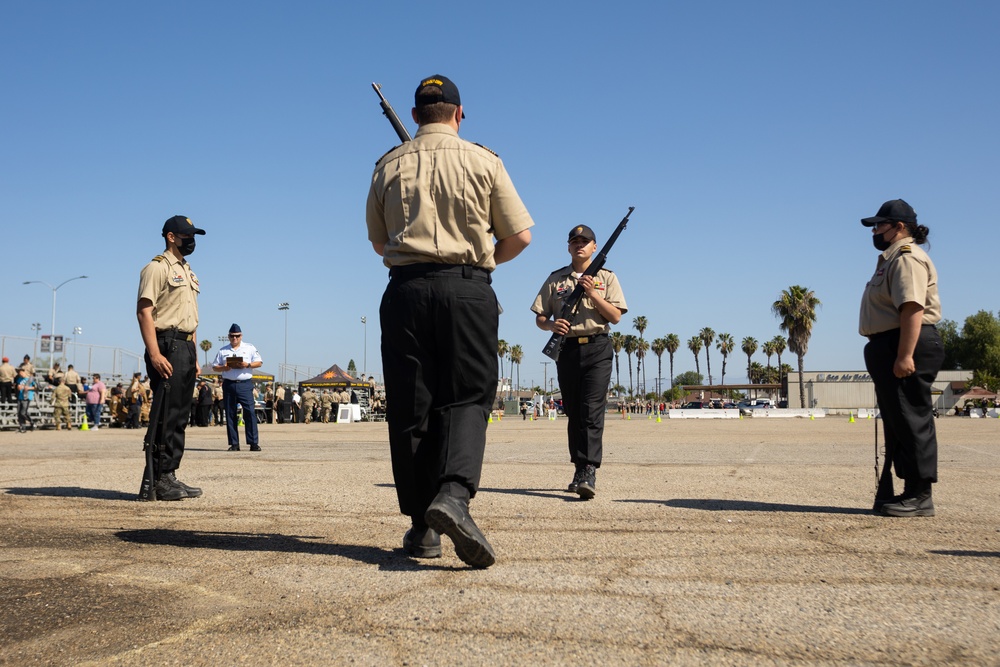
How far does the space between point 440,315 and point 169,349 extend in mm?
3202

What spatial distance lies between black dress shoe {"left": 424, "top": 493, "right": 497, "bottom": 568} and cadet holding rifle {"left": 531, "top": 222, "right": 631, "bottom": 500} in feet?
10.0

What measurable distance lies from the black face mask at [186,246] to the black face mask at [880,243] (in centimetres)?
476

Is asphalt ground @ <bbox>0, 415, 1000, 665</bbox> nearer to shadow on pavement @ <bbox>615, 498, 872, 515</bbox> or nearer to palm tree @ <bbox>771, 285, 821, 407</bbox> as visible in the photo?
shadow on pavement @ <bbox>615, 498, 872, 515</bbox>

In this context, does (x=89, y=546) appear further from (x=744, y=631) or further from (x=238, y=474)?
(x=238, y=474)

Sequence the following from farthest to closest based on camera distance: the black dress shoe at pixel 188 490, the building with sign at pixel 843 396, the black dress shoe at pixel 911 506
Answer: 1. the building with sign at pixel 843 396
2. the black dress shoe at pixel 188 490
3. the black dress shoe at pixel 911 506

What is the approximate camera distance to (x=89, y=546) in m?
3.87

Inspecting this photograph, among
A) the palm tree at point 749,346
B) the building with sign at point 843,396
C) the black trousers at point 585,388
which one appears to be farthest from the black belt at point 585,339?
the palm tree at point 749,346

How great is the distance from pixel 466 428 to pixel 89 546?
1.84 meters

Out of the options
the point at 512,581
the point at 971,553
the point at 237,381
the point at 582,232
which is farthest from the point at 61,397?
the point at 971,553

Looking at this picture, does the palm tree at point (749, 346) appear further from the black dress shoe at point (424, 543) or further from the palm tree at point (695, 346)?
the black dress shoe at point (424, 543)

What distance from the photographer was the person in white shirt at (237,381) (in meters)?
12.4

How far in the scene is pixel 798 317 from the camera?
7969 cm

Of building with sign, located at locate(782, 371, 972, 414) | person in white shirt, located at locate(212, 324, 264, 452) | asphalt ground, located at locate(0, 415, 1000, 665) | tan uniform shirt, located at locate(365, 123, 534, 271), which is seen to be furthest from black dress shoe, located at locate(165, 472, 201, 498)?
building with sign, located at locate(782, 371, 972, 414)

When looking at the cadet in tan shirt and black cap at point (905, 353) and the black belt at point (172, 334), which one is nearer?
the cadet in tan shirt and black cap at point (905, 353)
